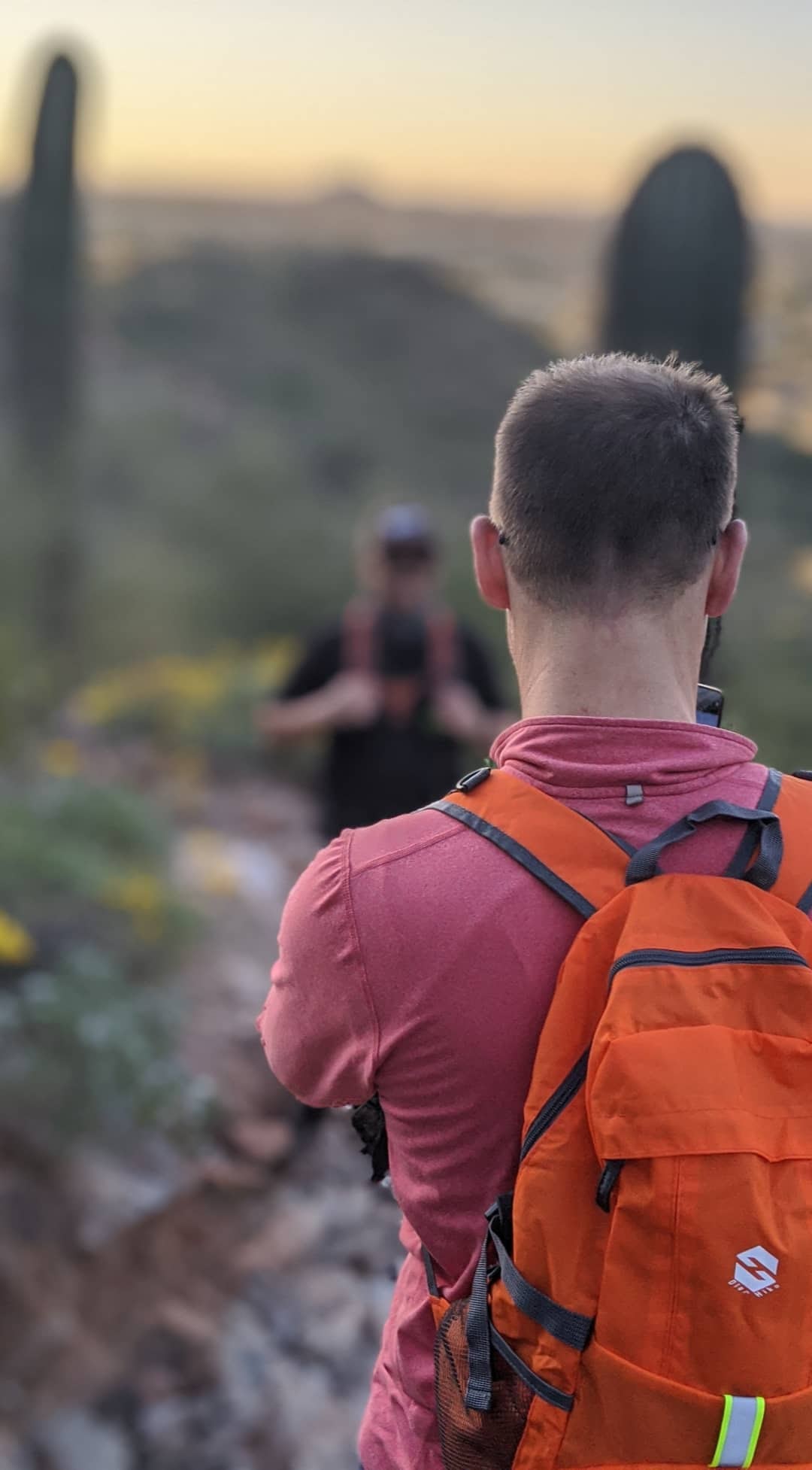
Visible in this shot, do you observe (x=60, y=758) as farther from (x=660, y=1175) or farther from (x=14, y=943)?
(x=660, y=1175)

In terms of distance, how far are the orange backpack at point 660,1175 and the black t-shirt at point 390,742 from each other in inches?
104

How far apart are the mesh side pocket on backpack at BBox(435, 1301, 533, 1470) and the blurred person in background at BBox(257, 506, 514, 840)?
2.58 metres

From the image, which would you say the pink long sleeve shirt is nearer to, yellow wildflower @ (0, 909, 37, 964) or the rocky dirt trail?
the rocky dirt trail

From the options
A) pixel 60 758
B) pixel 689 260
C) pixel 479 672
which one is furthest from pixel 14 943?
pixel 689 260

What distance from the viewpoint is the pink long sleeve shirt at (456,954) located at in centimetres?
111

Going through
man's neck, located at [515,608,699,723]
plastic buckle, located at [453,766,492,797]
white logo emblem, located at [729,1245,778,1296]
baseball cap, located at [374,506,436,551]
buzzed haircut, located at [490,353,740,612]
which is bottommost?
white logo emblem, located at [729,1245,778,1296]

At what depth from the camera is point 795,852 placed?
1.15 meters

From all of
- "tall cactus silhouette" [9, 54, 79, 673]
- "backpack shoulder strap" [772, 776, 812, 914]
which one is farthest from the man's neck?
"tall cactus silhouette" [9, 54, 79, 673]

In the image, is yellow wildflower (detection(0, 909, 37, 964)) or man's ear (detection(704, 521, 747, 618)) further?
yellow wildflower (detection(0, 909, 37, 964))

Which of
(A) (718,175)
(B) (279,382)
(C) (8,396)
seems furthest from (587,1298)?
(B) (279,382)

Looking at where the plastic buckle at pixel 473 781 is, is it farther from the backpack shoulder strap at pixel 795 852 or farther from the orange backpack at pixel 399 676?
the orange backpack at pixel 399 676

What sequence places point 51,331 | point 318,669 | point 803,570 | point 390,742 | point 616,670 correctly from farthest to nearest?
point 51,331 → point 803,570 → point 318,669 → point 390,742 → point 616,670

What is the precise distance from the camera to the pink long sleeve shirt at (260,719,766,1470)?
1109mm

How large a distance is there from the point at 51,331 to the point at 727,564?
11863 mm
